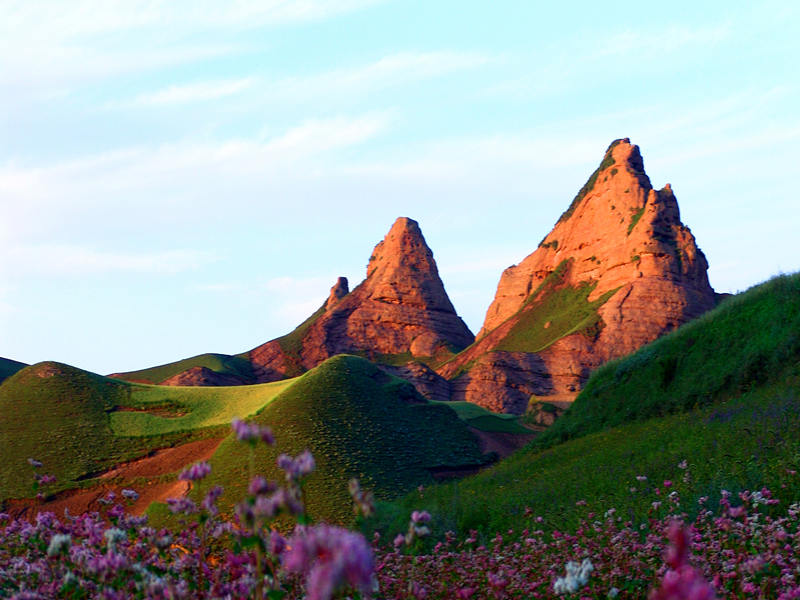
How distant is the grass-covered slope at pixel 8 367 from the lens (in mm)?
57534

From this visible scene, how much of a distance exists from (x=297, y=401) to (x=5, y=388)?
14.5m

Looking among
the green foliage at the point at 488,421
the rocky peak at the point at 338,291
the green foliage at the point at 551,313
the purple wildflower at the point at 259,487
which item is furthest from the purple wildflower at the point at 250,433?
the rocky peak at the point at 338,291

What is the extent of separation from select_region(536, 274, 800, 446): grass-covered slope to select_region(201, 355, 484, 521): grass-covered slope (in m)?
4.50

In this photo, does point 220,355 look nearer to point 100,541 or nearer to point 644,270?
point 644,270

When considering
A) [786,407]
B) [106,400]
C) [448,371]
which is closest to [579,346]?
[448,371]

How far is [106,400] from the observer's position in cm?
3222

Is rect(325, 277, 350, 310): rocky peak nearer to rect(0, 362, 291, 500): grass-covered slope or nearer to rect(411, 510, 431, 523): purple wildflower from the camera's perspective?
rect(0, 362, 291, 500): grass-covered slope

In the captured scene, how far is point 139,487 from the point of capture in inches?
989

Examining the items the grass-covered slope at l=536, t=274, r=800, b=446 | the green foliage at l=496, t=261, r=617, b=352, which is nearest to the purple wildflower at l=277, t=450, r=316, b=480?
the grass-covered slope at l=536, t=274, r=800, b=446

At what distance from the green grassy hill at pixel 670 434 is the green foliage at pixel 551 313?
37.1 metres

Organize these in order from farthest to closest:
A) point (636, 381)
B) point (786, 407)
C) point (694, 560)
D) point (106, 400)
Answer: point (106, 400) → point (636, 381) → point (786, 407) → point (694, 560)

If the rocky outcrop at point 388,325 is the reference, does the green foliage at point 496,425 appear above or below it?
below

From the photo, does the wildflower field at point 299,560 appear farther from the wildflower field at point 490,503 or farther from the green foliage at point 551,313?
the green foliage at point 551,313

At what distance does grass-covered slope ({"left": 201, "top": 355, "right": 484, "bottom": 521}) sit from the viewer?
73.2ft
